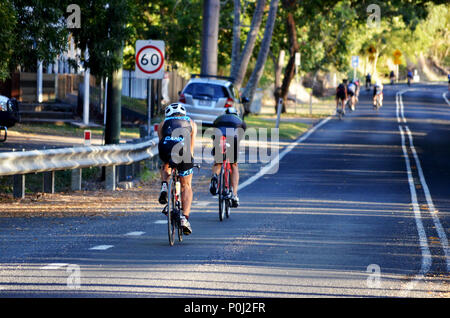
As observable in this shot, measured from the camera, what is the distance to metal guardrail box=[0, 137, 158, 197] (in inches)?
569

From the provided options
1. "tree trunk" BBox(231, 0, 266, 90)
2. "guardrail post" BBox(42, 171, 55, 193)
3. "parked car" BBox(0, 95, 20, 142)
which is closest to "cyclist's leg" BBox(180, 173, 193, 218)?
"guardrail post" BBox(42, 171, 55, 193)

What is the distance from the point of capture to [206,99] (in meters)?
29.0

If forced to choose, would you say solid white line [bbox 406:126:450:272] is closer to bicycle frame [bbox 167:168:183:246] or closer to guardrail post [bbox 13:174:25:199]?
bicycle frame [bbox 167:168:183:246]

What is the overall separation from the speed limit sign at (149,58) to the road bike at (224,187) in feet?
19.7

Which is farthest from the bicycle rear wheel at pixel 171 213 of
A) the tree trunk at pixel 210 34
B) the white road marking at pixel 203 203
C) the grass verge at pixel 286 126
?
the grass verge at pixel 286 126

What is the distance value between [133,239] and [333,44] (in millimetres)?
→ 47773

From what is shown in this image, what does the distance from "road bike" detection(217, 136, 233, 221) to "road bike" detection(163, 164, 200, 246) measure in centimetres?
221

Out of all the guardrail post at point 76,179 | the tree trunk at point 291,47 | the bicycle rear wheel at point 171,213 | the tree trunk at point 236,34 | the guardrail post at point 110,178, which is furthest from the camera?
the tree trunk at point 291,47

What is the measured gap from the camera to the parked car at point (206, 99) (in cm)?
2906

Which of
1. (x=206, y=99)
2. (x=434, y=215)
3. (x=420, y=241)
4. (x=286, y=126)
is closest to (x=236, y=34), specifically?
(x=286, y=126)

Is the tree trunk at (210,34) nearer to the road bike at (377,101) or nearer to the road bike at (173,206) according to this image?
the road bike at (173,206)

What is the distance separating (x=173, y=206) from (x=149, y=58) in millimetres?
8895

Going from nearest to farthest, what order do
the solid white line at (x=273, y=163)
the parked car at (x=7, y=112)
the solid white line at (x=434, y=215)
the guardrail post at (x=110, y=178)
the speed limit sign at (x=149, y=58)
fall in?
the solid white line at (x=434, y=215)
the guardrail post at (x=110, y=178)
the solid white line at (x=273, y=163)
the parked car at (x=7, y=112)
the speed limit sign at (x=149, y=58)

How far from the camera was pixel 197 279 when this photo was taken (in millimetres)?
9078
